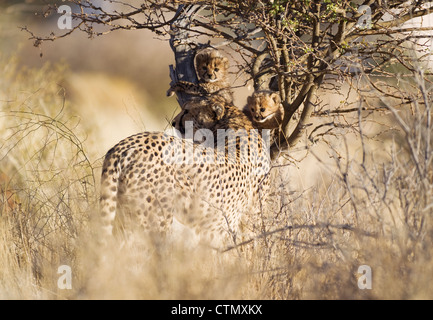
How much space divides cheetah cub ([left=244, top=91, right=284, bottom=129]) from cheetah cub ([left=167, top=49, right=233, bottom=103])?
304mm

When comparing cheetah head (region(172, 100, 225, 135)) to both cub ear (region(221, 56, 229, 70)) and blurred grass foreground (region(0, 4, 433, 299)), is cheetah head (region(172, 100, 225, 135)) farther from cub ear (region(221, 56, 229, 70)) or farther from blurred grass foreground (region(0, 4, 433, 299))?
blurred grass foreground (region(0, 4, 433, 299))

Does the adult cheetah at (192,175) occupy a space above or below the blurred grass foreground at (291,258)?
above

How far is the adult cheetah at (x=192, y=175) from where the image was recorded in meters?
3.19

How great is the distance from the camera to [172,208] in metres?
3.30

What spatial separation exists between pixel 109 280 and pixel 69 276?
52 centimetres

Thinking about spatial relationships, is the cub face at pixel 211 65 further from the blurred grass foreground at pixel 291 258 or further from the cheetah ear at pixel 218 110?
the blurred grass foreground at pixel 291 258

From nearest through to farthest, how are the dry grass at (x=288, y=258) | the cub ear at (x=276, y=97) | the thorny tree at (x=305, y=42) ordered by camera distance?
the dry grass at (x=288, y=258) → the thorny tree at (x=305, y=42) → the cub ear at (x=276, y=97)

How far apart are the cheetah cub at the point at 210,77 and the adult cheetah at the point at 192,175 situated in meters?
0.14
